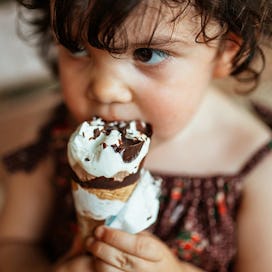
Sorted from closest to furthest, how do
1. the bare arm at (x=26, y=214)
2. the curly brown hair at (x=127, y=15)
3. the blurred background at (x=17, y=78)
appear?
the curly brown hair at (x=127, y=15) < the bare arm at (x=26, y=214) < the blurred background at (x=17, y=78)

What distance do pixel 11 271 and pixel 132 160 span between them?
0.46 metres

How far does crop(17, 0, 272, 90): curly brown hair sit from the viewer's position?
0.66m

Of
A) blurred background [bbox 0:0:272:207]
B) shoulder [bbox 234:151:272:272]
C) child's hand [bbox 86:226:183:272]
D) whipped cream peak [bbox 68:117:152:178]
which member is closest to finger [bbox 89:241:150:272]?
child's hand [bbox 86:226:183:272]

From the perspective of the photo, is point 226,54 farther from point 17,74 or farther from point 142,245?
point 17,74

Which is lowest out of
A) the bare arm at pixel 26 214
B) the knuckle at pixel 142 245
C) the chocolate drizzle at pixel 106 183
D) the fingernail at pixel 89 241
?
the bare arm at pixel 26 214

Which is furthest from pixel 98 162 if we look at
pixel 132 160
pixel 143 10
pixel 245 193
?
pixel 245 193

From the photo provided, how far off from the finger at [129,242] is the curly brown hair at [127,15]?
0.23 meters

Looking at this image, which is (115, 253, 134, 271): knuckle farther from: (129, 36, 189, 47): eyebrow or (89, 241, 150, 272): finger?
(129, 36, 189, 47): eyebrow

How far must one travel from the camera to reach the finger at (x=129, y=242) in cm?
74

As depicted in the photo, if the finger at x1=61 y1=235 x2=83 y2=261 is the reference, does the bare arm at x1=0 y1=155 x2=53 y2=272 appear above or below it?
below

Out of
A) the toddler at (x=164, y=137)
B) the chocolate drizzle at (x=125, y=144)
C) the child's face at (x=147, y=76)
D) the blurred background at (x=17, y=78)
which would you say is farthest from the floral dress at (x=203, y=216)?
the blurred background at (x=17, y=78)

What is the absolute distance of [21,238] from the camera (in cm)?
105

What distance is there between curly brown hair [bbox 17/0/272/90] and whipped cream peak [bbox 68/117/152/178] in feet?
0.35

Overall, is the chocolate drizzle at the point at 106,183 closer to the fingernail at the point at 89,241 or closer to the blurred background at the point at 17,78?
the fingernail at the point at 89,241
